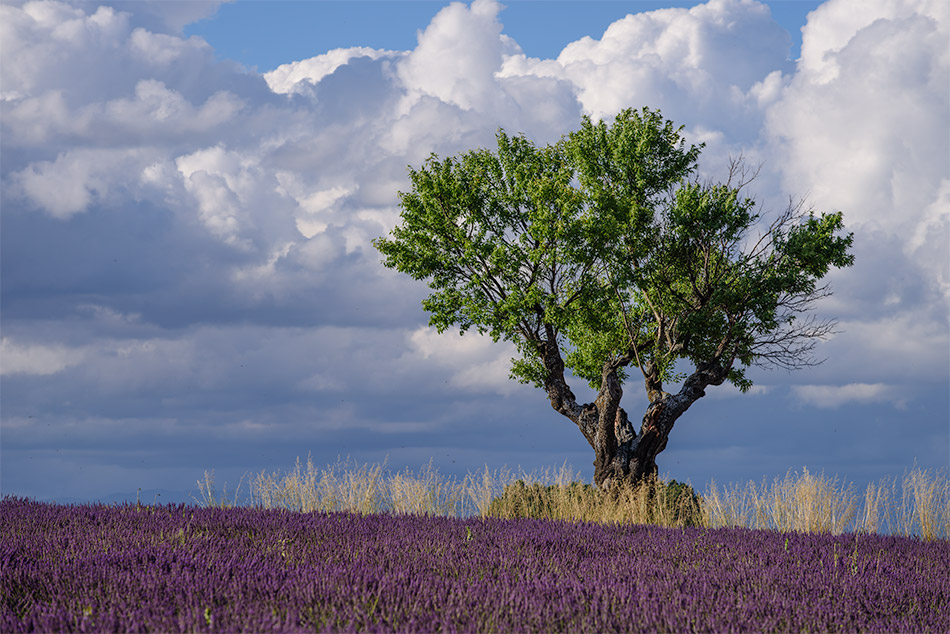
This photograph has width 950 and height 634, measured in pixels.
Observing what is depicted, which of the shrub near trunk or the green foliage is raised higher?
the green foliage

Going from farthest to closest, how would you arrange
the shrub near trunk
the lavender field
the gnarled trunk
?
the gnarled trunk, the shrub near trunk, the lavender field

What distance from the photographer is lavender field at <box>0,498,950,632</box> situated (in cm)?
439

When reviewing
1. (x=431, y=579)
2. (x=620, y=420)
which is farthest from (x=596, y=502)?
(x=431, y=579)

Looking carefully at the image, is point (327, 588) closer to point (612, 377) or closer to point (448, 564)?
point (448, 564)

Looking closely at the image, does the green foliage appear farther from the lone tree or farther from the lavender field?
the lavender field

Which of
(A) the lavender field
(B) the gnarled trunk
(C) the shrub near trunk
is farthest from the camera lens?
(B) the gnarled trunk

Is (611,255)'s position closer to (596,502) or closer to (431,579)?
(596,502)

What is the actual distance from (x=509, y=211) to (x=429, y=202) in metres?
2.05

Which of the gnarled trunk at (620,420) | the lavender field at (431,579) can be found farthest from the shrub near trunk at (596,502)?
the lavender field at (431,579)

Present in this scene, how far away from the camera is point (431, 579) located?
17.3 ft

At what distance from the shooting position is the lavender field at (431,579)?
4395 millimetres

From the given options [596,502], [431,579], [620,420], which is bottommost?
[431,579]

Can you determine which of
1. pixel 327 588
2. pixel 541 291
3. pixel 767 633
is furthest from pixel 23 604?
pixel 541 291

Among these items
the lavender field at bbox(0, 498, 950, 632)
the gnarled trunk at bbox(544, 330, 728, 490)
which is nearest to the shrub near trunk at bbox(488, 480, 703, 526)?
the gnarled trunk at bbox(544, 330, 728, 490)
